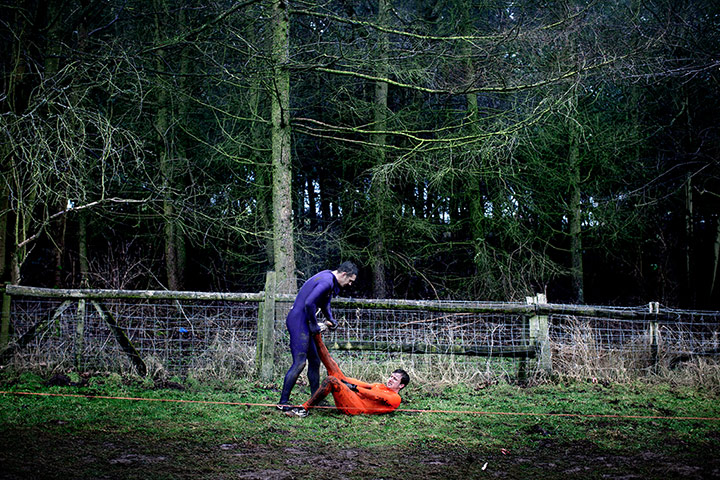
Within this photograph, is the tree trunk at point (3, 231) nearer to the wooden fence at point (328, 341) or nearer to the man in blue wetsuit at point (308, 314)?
the wooden fence at point (328, 341)

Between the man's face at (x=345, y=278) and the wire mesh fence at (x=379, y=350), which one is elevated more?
the man's face at (x=345, y=278)

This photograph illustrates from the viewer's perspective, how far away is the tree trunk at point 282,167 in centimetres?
952

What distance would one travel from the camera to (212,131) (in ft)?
49.6

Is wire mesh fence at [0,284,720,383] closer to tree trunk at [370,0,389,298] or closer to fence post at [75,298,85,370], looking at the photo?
fence post at [75,298,85,370]

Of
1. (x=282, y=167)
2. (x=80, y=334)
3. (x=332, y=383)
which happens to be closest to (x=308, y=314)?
(x=332, y=383)

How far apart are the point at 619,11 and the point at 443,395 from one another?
11.9 metres

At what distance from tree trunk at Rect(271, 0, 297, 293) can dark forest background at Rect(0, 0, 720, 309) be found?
Result: 4cm

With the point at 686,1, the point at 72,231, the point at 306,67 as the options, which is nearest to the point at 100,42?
the point at 306,67

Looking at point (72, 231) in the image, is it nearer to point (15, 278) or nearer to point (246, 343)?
point (15, 278)

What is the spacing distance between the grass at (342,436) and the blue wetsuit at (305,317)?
1.50 feet

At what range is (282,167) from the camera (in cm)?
982

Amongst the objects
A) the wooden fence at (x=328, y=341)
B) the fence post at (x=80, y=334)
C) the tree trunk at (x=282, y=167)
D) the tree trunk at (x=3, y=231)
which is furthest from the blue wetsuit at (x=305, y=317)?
the tree trunk at (x=3, y=231)

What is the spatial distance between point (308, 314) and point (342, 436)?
1.29 meters

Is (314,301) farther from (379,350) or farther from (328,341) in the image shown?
(379,350)
